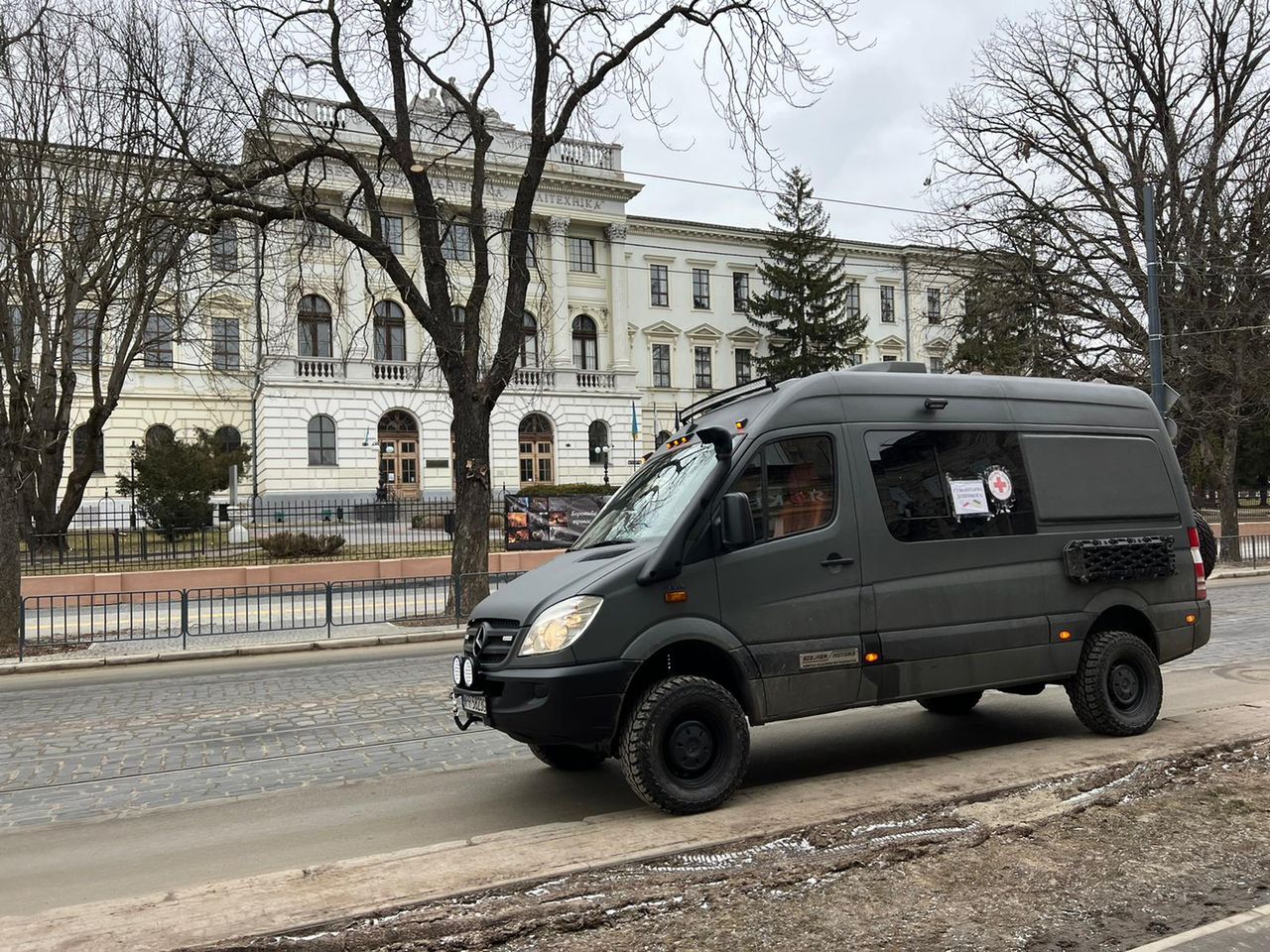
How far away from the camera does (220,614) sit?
1838cm

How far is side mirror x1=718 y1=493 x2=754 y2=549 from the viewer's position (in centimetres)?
575

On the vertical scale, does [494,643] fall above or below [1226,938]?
above

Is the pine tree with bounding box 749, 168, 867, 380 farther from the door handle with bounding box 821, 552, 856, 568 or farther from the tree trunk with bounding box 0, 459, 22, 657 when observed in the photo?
the door handle with bounding box 821, 552, 856, 568

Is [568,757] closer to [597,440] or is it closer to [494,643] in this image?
[494,643]

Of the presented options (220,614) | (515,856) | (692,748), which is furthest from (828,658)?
(220,614)

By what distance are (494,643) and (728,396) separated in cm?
250

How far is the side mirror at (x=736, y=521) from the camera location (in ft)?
18.9

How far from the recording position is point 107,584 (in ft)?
71.9

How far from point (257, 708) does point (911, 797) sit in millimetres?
6973

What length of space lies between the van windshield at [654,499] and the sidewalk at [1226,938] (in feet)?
10.4

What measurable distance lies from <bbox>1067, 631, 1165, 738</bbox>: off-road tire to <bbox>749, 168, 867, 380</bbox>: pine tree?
171 feet

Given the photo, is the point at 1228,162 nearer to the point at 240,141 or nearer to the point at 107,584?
the point at 240,141

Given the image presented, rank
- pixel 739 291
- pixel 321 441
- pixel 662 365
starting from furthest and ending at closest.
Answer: pixel 739 291
pixel 662 365
pixel 321 441

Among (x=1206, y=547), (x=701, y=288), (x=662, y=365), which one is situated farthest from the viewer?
(x=701, y=288)
